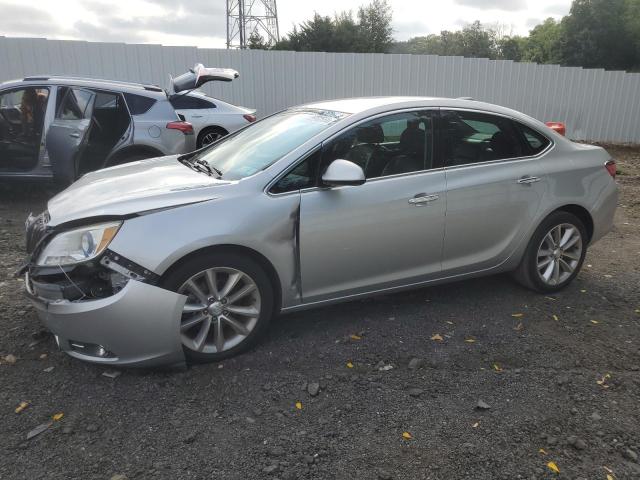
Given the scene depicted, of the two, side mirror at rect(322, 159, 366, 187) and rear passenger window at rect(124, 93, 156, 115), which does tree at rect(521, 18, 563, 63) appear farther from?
side mirror at rect(322, 159, 366, 187)

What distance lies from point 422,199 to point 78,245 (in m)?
2.22

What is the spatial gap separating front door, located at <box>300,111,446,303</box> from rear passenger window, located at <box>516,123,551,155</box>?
875 millimetres

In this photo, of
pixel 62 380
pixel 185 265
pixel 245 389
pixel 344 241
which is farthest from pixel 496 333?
pixel 62 380

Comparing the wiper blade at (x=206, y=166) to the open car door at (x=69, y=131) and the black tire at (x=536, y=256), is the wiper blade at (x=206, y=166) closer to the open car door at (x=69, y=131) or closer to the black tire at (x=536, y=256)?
the black tire at (x=536, y=256)

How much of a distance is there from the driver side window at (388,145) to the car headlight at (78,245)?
54.4 inches

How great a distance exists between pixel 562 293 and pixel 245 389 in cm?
295

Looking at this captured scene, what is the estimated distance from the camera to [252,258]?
321 cm

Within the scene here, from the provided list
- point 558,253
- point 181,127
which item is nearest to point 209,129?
point 181,127

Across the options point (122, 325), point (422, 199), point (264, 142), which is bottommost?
point (122, 325)

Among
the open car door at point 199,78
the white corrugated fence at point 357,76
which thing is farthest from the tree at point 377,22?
the open car door at point 199,78

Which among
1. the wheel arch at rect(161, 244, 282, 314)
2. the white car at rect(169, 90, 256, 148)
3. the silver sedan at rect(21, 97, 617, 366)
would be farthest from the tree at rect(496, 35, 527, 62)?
the wheel arch at rect(161, 244, 282, 314)

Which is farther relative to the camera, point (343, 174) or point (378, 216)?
point (378, 216)

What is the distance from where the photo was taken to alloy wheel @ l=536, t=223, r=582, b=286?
434 cm

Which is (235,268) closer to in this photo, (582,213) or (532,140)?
(532,140)
